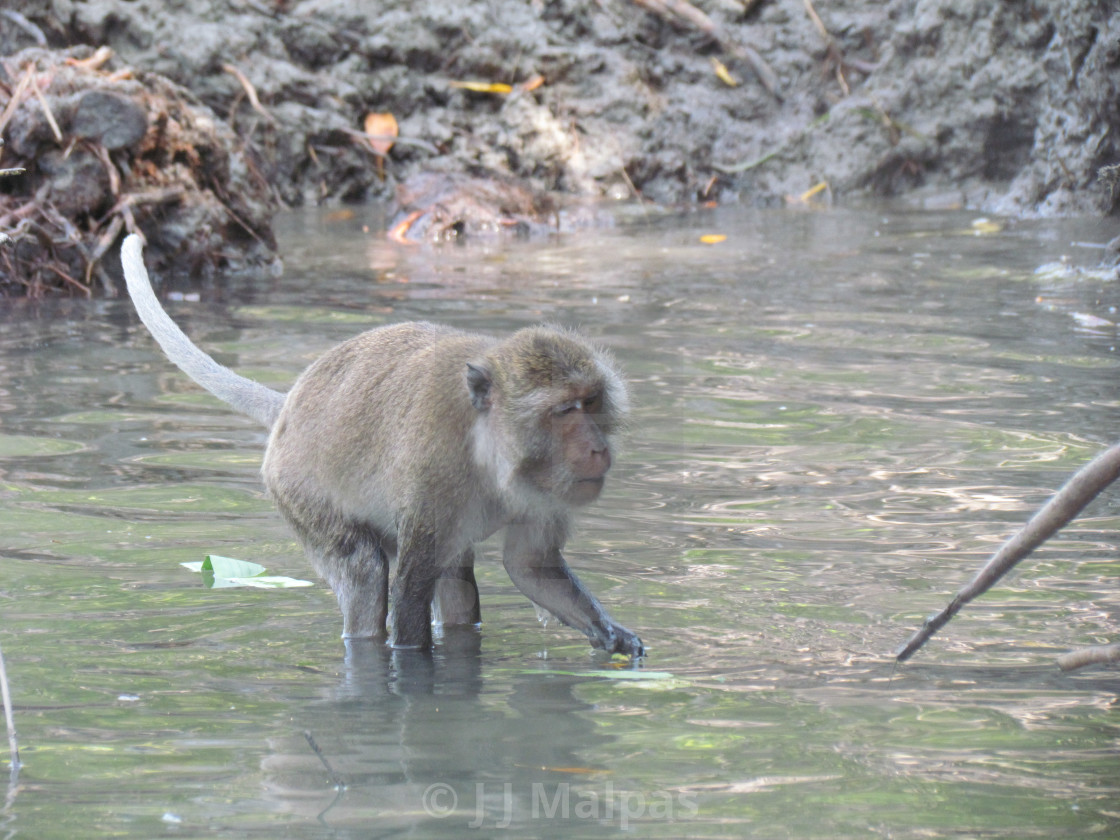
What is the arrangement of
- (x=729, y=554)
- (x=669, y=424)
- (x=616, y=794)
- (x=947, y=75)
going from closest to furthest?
(x=616, y=794) → (x=729, y=554) → (x=669, y=424) → (x=947, y=75)

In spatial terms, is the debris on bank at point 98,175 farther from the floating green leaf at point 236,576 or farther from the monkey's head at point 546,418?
the monkey's head at point 546,418

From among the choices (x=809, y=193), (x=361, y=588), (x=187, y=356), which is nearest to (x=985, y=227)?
(x=809, y=193)

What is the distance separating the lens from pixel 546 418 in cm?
375

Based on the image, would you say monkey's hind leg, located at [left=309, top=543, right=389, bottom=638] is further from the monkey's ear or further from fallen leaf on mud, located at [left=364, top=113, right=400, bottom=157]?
fallen leaf on mud, located at [left=364, top=113, right=400, bottom=157]

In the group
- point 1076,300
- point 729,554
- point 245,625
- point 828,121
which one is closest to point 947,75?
point 828,121

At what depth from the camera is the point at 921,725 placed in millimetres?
3305

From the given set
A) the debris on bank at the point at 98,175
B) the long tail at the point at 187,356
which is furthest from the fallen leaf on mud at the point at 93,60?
the long tail at the point at 187,356

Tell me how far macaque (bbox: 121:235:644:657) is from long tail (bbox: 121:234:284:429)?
1.04 feet

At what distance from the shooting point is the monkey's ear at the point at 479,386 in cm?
382

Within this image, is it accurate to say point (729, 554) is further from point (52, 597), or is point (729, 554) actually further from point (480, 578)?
point (52, 597)

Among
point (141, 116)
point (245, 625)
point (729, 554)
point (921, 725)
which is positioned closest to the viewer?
point (921, 725)

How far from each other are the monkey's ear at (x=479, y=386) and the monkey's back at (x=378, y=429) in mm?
88

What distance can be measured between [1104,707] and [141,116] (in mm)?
8243

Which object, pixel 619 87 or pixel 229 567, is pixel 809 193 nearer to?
pixel 619 87
